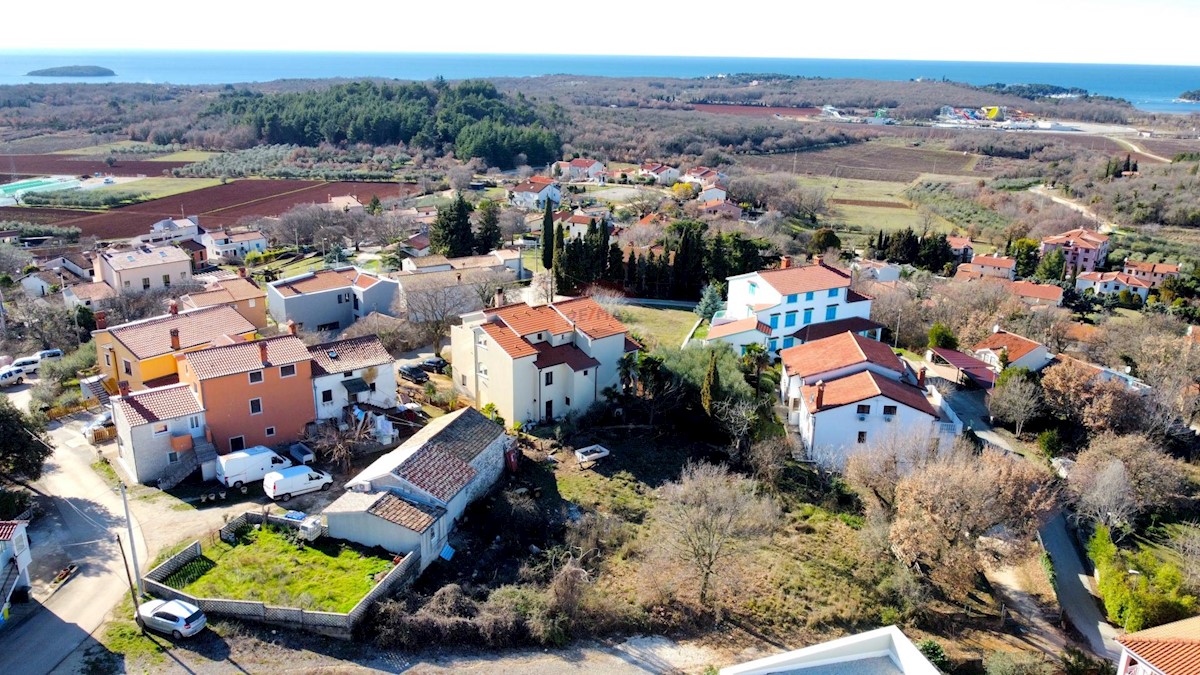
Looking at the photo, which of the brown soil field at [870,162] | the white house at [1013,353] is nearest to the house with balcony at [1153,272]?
the white house at [1013,353]

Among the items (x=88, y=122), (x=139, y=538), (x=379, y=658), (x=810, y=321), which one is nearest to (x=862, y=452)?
(x=810, y=321)

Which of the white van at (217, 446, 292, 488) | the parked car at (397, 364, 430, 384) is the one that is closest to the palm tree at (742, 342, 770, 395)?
the parked car at (397, 364, 430, 384)

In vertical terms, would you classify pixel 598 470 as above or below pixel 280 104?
below

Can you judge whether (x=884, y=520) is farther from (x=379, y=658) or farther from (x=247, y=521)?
(x=247, y=521)

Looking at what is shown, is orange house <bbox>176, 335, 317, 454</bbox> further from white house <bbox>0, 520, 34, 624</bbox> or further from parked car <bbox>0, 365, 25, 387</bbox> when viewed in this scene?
parked car <bbox>0, 365, 25, 387</bbox>

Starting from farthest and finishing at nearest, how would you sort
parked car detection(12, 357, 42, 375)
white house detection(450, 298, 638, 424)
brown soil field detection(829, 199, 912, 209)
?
brown soil field detection(829, 199, 912, 209)
parked car detection(12, 357, 42, 375)
white house detection(450, 298, 638, 424)

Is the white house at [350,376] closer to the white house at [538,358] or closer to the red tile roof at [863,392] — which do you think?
the white house at [538,358]

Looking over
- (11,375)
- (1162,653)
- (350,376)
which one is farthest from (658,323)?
(11,375)
